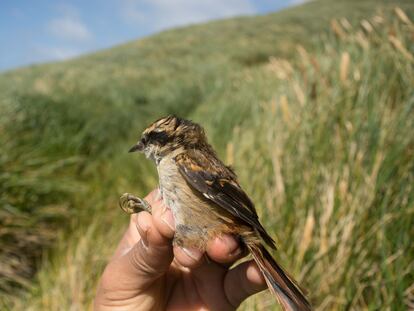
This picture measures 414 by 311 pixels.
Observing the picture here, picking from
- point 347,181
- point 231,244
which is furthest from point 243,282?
point 347,181

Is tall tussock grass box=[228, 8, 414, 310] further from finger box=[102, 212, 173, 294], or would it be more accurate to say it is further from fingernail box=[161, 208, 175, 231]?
fingernail box=[161, 208, 175, 231]

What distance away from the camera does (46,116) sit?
22.2 ft

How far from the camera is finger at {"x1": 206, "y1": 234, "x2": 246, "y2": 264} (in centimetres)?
204

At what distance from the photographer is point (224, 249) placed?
2037 millimetres

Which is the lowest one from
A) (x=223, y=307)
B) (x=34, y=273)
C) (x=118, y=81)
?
(x=223, y=307)

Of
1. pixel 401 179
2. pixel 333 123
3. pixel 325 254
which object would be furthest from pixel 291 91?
pixel 325 254

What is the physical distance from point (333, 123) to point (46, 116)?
15.0 feet

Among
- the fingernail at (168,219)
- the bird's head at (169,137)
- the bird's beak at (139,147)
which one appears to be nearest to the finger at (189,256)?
the fingernail at (168,219)

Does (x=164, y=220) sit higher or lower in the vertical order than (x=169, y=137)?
lower

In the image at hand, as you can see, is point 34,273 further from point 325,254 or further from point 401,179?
point 401,179

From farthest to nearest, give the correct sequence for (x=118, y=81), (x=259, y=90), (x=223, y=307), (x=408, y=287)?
1. (x=118, y=81)
2. (x=259, y=90)
3. (x=408, y=287)
4. (x=223, y=307)

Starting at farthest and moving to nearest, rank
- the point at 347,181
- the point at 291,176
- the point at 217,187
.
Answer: the point at 291,176
the point at 347,181
the point at 217,187

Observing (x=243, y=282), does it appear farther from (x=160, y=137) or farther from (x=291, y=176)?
(x=291, y=176)

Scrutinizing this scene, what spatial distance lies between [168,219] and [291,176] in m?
2.01
